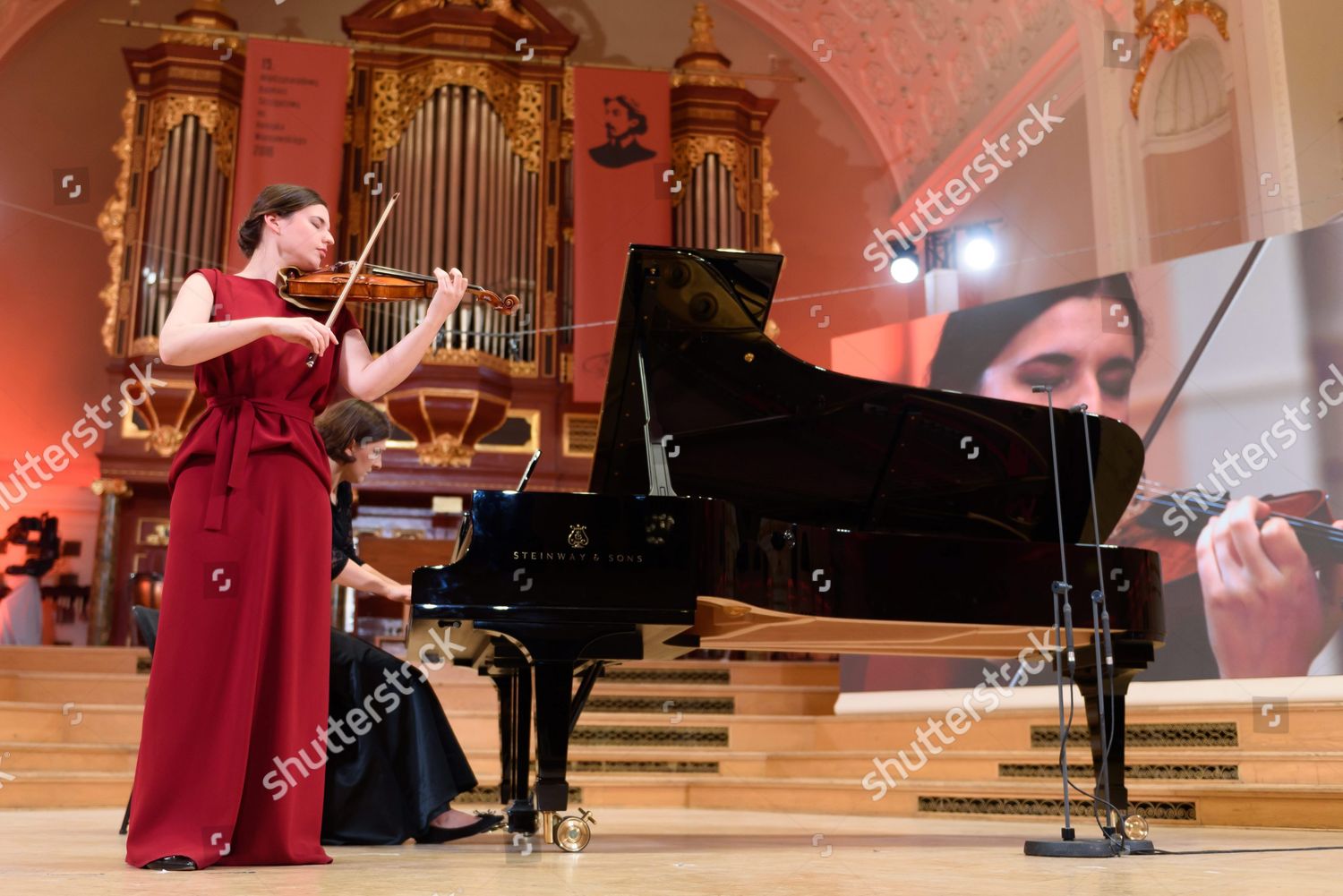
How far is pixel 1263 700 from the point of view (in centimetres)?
455

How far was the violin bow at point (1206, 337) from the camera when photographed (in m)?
5.31

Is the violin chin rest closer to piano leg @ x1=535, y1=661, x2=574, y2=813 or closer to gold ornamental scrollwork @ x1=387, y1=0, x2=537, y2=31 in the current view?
piano leg @ x1=535, y1=661, x2=574, y2=813

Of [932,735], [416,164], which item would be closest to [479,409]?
[416,164]

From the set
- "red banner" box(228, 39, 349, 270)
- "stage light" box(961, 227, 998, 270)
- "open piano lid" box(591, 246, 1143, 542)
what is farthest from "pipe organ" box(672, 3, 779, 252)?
"open piano lid" box(591, 246, 1143, 542)

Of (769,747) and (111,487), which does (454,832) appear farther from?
(111,487)

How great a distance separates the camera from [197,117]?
8.22 meters

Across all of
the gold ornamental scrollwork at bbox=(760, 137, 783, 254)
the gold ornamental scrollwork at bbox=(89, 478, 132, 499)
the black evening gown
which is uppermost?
the gold ornamental scrollwork at bbox=(760, 137, 783, 254)

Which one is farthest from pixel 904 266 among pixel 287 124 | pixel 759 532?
pixel 759 532

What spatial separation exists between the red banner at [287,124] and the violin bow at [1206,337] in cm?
504

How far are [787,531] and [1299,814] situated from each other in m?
2.16

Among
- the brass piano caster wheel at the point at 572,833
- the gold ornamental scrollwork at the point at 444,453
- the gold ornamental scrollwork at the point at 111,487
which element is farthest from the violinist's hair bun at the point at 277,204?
the gold ornamental scrollwork at the point at 111,487

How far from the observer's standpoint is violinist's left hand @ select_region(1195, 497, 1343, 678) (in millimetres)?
4930

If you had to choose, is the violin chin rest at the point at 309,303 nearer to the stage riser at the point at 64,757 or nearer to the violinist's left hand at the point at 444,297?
the violinist's left hand at the point at 444,297

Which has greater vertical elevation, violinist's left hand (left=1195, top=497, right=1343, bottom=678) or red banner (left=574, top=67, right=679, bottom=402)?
red banner (left=574, top=67, right=679, bottom=402)
